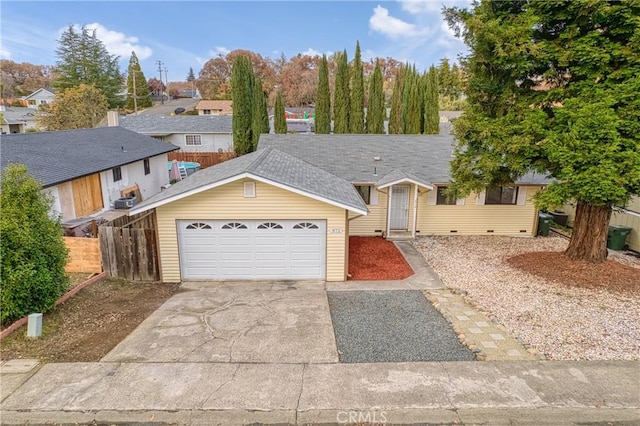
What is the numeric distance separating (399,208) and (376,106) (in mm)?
19653

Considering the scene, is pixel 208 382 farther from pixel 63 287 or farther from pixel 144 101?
pixel 144 101

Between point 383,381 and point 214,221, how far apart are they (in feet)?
22.3

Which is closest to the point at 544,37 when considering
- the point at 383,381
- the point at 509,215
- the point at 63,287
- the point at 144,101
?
the point at 509,215

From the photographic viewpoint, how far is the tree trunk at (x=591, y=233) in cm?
1157

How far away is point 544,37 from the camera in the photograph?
11109mm

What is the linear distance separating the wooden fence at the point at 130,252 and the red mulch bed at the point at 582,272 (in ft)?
39.0

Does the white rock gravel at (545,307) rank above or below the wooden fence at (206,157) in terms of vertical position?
below

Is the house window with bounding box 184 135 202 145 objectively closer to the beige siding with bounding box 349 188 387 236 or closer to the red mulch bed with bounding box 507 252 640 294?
the beige siding with bounding box 349 188 387 236

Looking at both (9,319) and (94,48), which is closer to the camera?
(9,319)

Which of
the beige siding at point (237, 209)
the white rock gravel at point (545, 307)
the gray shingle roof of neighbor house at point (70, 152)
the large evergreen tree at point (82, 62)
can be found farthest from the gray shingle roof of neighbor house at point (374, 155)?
the large evergreen tree at point (82, 62)

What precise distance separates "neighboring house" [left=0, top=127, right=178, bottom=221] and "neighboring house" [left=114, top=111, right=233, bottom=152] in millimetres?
10414

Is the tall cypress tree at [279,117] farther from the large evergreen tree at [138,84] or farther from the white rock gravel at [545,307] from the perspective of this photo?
the large evergreen tree at [138,84]

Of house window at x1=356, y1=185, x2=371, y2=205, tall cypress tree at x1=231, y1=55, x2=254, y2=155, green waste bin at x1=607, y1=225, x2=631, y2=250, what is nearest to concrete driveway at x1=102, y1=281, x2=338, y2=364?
house window at x1=356, y1=185, x2=371, y2=205

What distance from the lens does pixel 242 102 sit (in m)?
31.7
